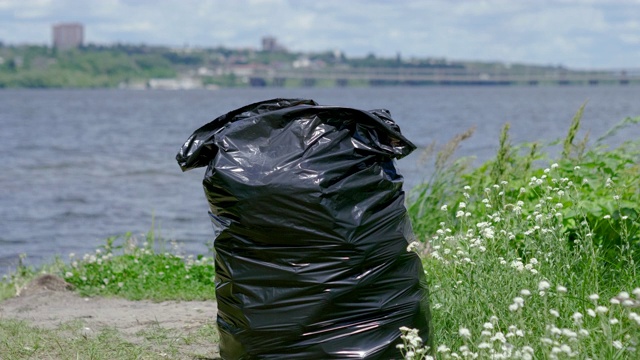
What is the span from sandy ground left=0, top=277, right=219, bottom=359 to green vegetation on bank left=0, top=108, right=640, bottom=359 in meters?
0.19

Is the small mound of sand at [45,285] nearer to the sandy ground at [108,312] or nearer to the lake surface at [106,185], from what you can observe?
the sandy ground at [108,312]

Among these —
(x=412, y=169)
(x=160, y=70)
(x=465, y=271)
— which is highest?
(x=465, y=271)

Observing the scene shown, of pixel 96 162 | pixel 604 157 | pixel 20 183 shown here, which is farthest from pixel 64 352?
pixel 96 162

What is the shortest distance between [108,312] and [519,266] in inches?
134

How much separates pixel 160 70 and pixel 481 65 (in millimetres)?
40858

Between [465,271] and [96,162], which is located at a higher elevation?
[465,271]

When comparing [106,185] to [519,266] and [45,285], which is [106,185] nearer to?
[45,285]

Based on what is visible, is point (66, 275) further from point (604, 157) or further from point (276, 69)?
point (276, 69)

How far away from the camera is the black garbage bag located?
4078 millimetres

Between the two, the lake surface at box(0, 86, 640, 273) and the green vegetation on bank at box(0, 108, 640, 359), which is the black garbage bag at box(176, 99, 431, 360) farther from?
the lake surface at box(0, 86, 640, 273)

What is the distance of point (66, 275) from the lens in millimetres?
7691

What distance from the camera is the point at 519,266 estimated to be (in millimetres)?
4219

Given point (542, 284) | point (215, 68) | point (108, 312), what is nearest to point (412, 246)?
point (542, 284)

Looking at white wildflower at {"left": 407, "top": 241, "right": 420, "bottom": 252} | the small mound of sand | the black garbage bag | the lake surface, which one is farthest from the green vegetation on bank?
the lake surface
